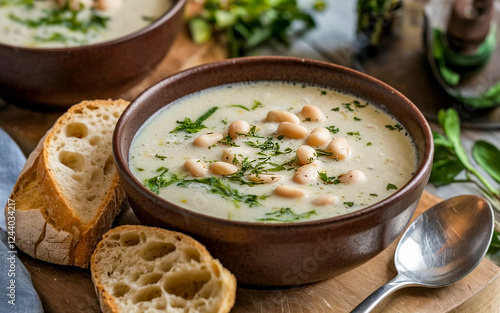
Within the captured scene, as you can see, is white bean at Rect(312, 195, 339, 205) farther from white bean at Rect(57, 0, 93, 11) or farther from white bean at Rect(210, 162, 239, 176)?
white bean at Rect(57, 0, 93, 11)

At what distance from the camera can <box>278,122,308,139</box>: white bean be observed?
206 cm

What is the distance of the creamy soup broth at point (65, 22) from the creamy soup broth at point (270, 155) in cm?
85

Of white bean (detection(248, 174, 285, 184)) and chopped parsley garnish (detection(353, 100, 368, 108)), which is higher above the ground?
white bean (detection(248, 174, 285, 184))

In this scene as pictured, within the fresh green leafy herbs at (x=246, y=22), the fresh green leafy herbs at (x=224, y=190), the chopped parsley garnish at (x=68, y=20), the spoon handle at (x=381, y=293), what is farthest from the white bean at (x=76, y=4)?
the spoon handle at (x=381, y=293)

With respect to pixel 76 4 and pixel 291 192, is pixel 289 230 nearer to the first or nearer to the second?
pixel 291 192

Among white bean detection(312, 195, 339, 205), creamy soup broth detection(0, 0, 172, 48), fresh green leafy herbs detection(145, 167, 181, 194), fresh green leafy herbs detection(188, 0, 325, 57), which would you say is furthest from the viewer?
fresh green leafy herbs detection(188, 0, 325, 57)

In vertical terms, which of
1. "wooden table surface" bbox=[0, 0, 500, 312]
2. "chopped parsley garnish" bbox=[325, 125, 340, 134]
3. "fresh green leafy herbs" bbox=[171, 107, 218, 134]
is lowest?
"wooden table surface" bbox=[0, 0, 500, 312]

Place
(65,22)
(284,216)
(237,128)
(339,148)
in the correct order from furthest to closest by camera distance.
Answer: (65,22) → (237,128) → (339,148) → (284,216)

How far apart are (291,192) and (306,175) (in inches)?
3.5

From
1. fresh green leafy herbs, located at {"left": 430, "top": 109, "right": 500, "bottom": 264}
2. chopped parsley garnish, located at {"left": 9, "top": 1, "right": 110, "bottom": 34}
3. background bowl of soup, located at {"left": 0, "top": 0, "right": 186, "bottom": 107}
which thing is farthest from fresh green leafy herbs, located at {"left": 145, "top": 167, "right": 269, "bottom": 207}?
chopped parsley garnish, located at {"left": 9, "top": 1, "right": 110, "bottom": 34}

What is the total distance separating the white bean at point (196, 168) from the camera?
1905 mm

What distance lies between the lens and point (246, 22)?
3.53 m

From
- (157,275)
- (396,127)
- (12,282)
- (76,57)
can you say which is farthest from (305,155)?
(76,57)

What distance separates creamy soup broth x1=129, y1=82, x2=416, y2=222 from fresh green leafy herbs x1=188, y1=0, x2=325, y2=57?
111 centimetres
